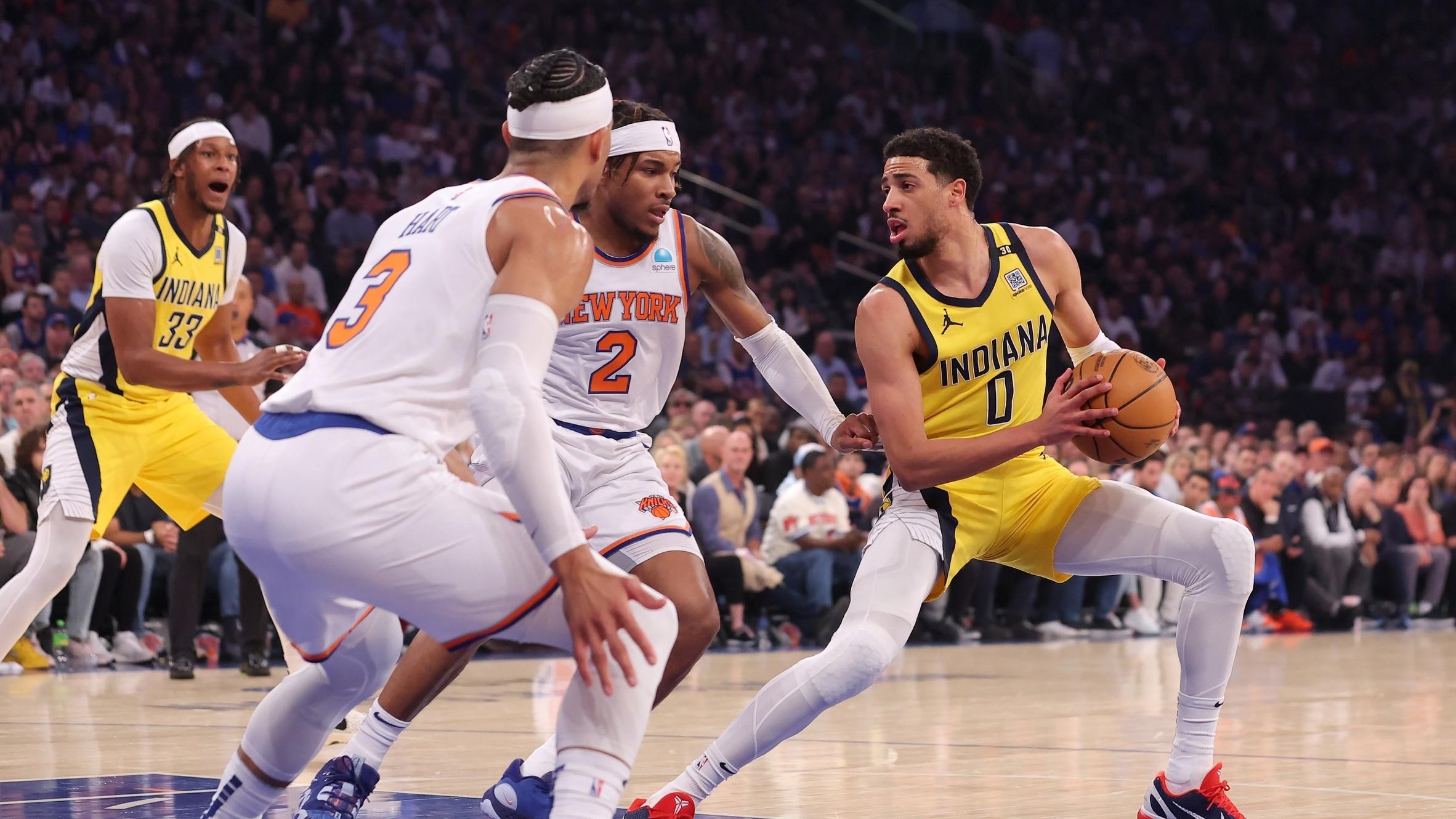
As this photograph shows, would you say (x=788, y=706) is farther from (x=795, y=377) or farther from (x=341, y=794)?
(x=341, y=794)

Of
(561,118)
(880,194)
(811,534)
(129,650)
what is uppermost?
(561,118)

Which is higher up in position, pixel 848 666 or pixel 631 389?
pixel 631 389

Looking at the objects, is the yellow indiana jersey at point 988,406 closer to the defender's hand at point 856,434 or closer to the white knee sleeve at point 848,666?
the defender's hand at point 856,434

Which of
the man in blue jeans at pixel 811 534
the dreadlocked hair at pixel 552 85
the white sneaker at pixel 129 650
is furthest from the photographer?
the man in blue jeans at pixel 811 534

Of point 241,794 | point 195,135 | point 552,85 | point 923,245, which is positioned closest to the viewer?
point 552,85

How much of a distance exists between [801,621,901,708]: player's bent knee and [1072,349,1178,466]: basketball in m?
0.81

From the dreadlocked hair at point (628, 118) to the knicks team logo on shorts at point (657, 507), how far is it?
3.03ft

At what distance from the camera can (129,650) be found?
35.4ft

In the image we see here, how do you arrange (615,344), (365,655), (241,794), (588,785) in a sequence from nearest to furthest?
(588,785) < (365,655) < (241,794) < (615,344)

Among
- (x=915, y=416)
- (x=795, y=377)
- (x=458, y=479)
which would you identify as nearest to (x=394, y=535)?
(x=458, y=479)

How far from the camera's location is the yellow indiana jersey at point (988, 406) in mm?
5297

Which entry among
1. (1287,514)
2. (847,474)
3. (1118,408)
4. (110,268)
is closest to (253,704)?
(110,268)

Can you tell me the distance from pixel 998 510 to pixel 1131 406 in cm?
55

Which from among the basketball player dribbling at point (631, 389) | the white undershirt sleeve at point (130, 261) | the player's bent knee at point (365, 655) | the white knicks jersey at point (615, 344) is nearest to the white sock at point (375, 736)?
the basketball player dribbling at point (631, 389)
